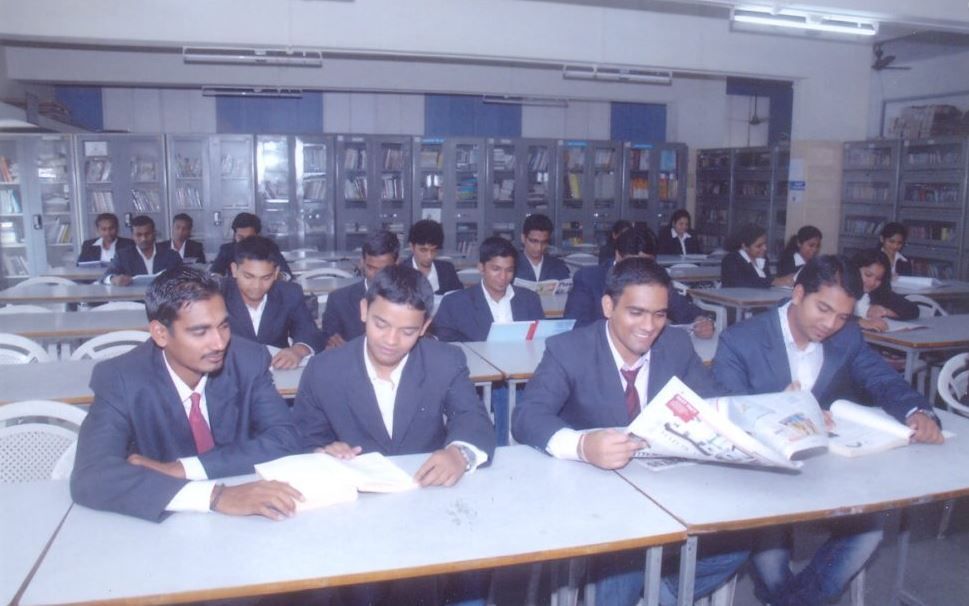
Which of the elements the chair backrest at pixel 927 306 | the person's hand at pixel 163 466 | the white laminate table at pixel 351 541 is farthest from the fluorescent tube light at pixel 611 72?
the person's hand at pixel 163 466

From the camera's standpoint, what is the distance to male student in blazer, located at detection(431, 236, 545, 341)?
13.8ft

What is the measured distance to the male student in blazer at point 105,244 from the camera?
7.93 metres

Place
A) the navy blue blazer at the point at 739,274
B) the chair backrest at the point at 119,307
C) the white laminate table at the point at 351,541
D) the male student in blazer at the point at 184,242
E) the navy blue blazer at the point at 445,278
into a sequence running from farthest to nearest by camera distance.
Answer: the male student in blazer at the point at 184,242, the navy blue blazer at the point at 739,274, the navy blue blazer at the point at 445,278, the chair backrest at the point at 119,307, the white laminate table at the point at 351,541

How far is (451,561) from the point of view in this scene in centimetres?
161

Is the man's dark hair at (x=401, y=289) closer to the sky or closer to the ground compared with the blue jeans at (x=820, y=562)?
closer to the sky

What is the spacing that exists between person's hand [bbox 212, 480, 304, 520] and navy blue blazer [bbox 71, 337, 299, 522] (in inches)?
4.7

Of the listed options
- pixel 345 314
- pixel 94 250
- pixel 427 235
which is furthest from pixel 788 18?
pixel 94 250

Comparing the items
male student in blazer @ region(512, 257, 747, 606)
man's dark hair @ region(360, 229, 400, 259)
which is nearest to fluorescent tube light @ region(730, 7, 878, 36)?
man's dark hair @ region(360, 229, 400, 259)

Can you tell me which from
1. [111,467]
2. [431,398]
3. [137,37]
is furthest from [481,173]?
[111,467]

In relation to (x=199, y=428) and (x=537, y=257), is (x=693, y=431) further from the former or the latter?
(x=537, y=257)

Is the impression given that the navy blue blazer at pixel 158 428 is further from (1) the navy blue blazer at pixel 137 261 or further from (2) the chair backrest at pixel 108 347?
(1) the navy blue blazer at pixel 137 261

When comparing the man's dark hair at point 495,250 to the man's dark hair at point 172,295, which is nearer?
the man's dark hair at point 172,295

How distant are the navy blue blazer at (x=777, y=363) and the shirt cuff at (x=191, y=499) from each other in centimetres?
181

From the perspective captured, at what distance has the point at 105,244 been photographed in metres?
8.00
